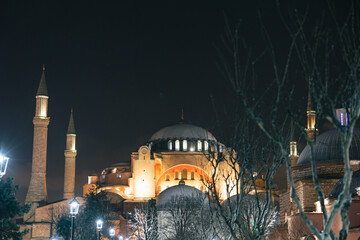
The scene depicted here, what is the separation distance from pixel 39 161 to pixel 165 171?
58.7 ft

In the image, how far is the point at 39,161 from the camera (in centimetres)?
6319

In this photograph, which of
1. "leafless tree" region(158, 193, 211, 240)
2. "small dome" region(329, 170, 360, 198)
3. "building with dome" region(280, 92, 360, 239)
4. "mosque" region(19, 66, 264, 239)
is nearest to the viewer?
"small dome" region(329, 170, 360, 198)

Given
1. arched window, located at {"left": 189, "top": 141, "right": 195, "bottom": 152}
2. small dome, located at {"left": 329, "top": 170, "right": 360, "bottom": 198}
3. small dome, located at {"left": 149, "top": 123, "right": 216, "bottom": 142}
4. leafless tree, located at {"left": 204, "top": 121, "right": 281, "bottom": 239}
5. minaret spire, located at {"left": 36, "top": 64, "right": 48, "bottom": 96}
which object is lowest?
leafless tree, located at {"left": 204, "top": 121, "right": 281, "bottom": 239}

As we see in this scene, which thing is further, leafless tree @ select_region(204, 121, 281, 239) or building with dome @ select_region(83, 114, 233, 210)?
building with dome @ select_region(83, 114, 233, 210)

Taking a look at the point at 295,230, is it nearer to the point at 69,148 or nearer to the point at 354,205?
the point at 354,205

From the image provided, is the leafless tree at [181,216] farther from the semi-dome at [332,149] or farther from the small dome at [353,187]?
the semi-dome at [332,149]

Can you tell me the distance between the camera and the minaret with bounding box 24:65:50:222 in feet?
208

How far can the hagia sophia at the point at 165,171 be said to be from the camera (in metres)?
46.6

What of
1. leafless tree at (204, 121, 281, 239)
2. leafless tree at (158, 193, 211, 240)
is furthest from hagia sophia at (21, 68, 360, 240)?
leafless tree at (204, 121, 281, 239)

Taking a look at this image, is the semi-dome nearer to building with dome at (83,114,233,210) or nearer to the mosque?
the mosque

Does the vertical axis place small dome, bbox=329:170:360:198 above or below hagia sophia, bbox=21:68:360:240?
below

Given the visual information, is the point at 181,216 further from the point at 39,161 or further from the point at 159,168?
the point at 159,168

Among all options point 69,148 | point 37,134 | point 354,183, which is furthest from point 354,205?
point 69,148

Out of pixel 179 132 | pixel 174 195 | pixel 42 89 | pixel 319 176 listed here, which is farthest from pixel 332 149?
pixel 42 89
